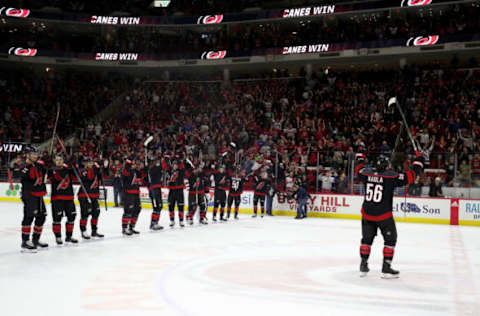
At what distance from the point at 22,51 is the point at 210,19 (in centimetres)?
1183

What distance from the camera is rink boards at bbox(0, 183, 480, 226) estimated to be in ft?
61.5

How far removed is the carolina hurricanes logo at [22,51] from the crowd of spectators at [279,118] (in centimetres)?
183

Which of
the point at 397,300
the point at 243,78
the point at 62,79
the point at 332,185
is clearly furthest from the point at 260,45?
the point at 397,300

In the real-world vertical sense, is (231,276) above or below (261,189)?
below

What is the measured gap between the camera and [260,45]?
33.8 meters

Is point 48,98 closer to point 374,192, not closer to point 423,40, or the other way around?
point 423,40

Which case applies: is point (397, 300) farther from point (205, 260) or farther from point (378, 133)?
point (378, 133)

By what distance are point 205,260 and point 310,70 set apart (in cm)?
2479

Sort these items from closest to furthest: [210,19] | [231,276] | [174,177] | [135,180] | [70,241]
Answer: [231,276], [70,241], [135,180], [174,177], [210,19]

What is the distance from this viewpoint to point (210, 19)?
3400cm

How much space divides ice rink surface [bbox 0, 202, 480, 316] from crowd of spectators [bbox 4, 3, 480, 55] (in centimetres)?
1786

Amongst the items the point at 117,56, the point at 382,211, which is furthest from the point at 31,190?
the point at 117,56

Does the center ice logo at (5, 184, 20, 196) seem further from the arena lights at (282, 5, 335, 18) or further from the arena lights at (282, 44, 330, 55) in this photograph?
the arena lights at (282, 5, 335, 18)

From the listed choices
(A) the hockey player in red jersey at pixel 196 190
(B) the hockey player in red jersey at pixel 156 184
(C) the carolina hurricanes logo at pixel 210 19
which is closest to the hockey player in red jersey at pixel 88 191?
(B) the hockey player in red jersey at pixel 156 184
